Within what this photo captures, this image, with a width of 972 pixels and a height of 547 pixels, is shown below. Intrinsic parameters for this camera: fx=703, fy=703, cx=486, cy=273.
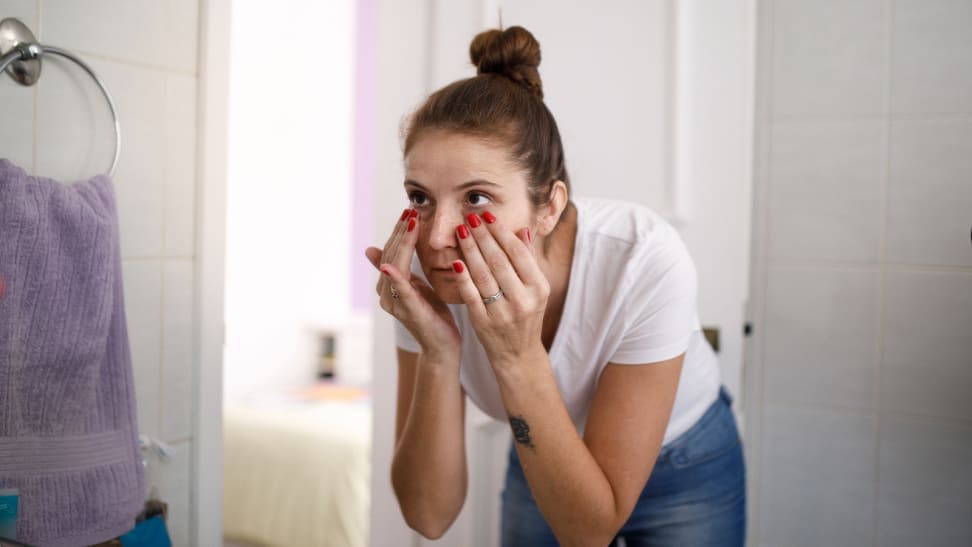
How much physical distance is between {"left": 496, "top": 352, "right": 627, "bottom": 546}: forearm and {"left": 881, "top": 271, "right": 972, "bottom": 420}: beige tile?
434mm

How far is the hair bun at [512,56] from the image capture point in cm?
67

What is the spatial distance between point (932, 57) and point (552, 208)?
1.53ft

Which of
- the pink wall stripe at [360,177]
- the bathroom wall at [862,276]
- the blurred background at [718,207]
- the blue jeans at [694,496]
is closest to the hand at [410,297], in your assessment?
the blurred background at [718,207]

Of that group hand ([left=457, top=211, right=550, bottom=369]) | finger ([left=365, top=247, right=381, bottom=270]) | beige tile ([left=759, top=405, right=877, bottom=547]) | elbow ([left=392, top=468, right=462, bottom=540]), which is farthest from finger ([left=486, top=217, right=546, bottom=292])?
beige tile ([left=759, top=405, right=877, bottom=547])

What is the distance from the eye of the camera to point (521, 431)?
0.62 meters

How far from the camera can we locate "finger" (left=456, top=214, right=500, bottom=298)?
55 centimetres

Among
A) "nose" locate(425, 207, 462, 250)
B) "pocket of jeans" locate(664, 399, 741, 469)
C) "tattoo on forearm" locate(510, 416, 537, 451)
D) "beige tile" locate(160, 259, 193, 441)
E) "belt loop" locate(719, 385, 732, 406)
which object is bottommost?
"pocket of jeans" locate(664, 399, 741, 469)

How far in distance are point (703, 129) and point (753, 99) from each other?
7cm

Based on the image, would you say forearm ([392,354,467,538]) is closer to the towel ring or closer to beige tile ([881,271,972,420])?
the towel ring

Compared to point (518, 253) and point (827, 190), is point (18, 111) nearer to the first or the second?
point (518, 253)

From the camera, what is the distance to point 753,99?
91cm

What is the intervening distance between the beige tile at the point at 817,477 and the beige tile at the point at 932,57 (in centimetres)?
38

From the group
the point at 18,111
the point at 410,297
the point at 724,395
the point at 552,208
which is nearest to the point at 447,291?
the point at 410,297

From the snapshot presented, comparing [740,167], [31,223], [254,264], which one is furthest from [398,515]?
[254,264]
